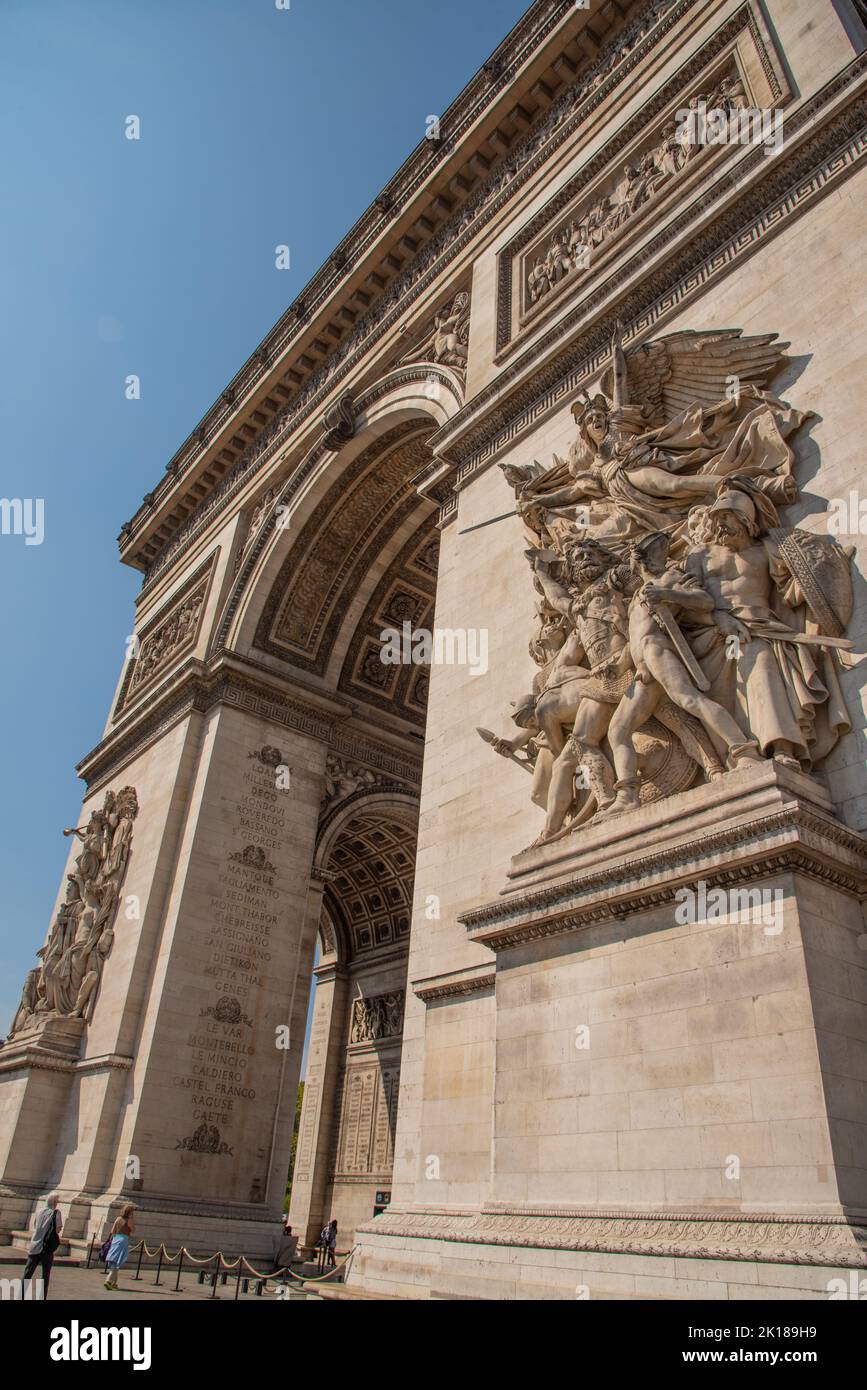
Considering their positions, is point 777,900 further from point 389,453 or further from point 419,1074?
point 389,453

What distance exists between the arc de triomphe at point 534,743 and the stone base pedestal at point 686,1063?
2 centimetres

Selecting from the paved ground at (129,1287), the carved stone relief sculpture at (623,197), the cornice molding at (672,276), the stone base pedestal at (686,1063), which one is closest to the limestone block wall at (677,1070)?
the stone base pedestal at (686,1063)

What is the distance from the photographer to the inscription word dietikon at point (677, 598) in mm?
6477

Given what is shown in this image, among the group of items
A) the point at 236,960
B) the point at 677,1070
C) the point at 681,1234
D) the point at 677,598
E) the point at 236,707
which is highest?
the point at 236,707

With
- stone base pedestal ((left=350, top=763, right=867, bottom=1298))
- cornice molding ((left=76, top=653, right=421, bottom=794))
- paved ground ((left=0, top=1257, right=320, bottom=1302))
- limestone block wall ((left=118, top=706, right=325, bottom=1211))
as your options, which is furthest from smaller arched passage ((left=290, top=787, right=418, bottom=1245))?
stone base pedestal ((left=350, top=763, right=867, bottom=1298))

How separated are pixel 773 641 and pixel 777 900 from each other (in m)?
2.00

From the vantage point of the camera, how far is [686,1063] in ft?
18.1

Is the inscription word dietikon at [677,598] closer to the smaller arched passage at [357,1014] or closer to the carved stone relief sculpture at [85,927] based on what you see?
the smaller arched passage at [357,1014]

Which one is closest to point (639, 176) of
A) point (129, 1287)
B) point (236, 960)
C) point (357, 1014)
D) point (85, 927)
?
point (236, 960)

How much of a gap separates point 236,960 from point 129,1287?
5719 mm

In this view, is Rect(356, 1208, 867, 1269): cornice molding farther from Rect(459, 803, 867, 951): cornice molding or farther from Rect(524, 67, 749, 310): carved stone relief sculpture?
Rect(524, 67, 749, 310): carved stone relief sculpture

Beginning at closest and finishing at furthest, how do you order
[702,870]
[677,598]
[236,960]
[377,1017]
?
[702,870], [677,598], [236,960], [377,1017]

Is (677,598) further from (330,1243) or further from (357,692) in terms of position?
(330,1243)

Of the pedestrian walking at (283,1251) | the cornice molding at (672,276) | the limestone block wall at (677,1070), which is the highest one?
the cornice molding at (672,276)
